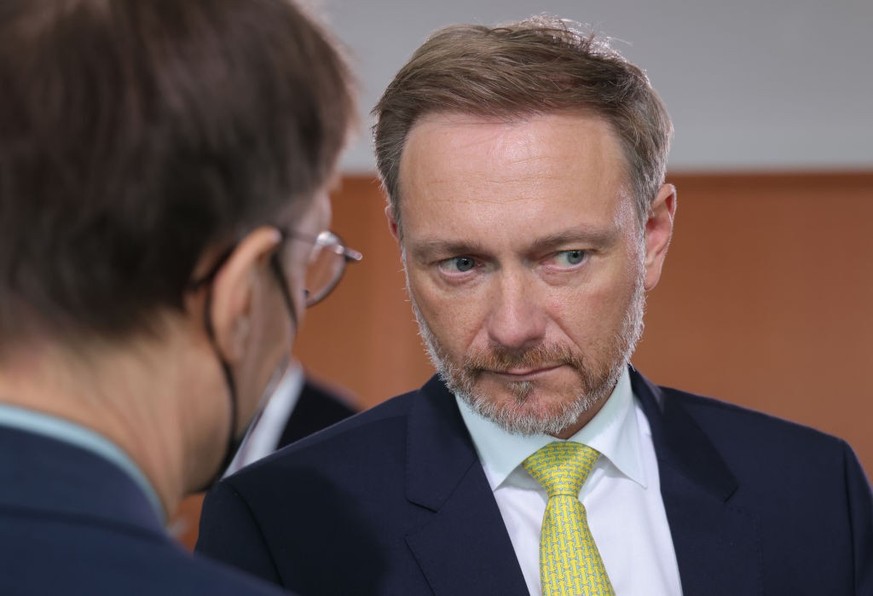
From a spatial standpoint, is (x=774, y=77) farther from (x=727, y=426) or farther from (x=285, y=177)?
(x=285, y=177)

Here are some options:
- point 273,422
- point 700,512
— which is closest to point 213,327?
point 700,512

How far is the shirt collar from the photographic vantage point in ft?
4.89

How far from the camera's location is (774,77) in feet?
12.1

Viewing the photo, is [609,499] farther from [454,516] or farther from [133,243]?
[133,243]

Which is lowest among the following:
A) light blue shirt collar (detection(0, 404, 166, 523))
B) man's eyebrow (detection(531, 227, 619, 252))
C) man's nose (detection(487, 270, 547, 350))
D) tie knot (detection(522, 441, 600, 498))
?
tie knot (detection(522, 441, 600, 498))

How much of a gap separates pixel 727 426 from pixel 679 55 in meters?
2.32

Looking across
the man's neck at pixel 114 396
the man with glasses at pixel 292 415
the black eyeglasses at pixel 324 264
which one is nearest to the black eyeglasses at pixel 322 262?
the black eyeglasses at pixel 324 264

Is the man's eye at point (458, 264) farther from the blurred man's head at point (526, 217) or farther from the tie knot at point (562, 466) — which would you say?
the tie knot at point (562, 466)

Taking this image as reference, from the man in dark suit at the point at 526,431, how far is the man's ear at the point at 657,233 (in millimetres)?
45

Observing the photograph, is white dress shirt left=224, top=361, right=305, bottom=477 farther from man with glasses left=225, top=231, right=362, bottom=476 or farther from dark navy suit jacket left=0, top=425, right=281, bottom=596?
dark navy suit jacket left=0, top=425, right=281, bottom=596

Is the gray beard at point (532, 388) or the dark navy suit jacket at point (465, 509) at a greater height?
the gray beard at point (532, 388)

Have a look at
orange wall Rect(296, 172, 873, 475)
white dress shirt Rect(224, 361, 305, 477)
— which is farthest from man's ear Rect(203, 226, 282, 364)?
orange wall Rect(296, 172, 873, 475)

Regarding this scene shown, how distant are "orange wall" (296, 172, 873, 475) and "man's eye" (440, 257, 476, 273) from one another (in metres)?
2.39

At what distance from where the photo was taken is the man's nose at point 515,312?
141 cm
